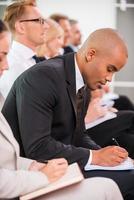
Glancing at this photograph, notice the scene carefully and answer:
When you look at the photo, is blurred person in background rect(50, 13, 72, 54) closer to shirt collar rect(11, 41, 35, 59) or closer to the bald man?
shirt collar rect(11, 41, 35, 59)

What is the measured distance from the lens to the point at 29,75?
178cm

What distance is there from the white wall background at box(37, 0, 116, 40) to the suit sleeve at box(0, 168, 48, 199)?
137 inches

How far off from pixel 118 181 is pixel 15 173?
0.55 metres

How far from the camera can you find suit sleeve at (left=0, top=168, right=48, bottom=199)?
1.41 metres

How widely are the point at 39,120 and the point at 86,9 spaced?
3.27 meters

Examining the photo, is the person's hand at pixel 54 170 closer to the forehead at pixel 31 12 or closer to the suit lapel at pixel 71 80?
the suit lapel at pixel 71 80

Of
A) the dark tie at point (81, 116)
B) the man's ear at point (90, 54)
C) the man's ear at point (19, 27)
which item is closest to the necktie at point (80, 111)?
the dark tie at point (81, 116)

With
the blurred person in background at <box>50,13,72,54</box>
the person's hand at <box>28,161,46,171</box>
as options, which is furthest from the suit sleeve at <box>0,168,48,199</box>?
the blurred person in background at <box>50,13,72,54</box>

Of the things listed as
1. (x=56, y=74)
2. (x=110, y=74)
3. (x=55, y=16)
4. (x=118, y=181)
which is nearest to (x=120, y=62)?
(x=110, y=74)

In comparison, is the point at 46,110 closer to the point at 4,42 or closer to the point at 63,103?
the point at 63,103

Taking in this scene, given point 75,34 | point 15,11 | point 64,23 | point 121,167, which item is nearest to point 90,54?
point 121,167

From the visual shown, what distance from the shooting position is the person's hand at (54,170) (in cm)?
150

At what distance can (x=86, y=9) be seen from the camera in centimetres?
479

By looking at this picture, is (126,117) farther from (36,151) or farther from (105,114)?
(36,151)
